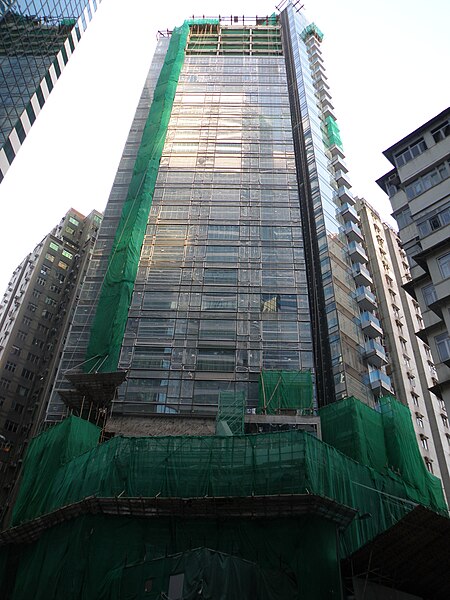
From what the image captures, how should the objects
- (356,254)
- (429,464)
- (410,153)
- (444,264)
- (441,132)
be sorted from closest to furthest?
(444,264) < (441,132) < (410,153) < (429,464) < (356,254)

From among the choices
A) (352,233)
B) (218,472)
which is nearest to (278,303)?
(352,233)

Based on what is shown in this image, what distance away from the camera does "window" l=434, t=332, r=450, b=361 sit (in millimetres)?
19969

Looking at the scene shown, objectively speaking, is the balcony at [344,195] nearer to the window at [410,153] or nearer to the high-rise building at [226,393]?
the high-rise building at [226,393]

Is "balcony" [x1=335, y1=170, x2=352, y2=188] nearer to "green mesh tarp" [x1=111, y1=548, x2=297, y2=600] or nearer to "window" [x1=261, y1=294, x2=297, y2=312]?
"window" [x1=261, y1=294, x2=297, y2=312]

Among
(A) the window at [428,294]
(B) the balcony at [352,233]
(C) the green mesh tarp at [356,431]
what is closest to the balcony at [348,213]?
(B) the balcony at [352,233]

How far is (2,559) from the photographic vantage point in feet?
74.4

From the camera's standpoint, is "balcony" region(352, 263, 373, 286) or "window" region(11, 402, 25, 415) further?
"window" region(11, 402, 25, 415)

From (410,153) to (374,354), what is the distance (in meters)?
13.4

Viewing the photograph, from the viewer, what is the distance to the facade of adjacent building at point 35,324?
49.0 metres

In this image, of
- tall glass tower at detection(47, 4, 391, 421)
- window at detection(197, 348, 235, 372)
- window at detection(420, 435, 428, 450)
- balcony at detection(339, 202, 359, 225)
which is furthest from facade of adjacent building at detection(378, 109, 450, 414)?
window at detection(420, 435, 428, 450)

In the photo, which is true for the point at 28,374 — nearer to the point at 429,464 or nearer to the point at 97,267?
the point at 97,267

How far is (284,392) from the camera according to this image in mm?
27438

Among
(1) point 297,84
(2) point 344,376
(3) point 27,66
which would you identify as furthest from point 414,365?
(3) point 27,66

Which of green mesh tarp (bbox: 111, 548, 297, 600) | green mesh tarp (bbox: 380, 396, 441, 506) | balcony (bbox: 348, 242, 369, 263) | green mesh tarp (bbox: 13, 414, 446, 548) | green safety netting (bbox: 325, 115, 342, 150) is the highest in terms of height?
green safety netting (bbox: 325, 115, 342, 150)
